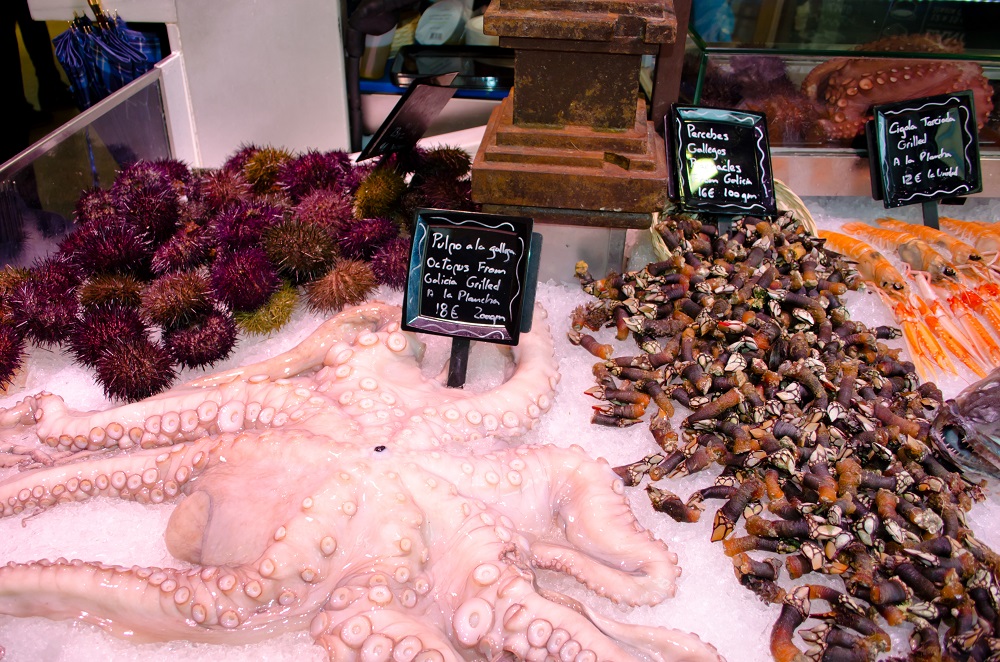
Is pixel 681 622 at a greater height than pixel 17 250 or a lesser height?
lesser

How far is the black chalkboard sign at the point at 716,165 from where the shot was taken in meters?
2.41

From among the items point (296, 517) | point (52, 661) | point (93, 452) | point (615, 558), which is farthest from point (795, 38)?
point (52, 661)

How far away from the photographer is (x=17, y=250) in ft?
7.86

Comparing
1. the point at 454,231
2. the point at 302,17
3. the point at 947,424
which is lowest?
the point at 947,424

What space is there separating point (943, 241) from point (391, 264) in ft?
6.69

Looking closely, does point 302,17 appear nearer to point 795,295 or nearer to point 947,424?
point 795,295

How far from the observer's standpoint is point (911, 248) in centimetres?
248

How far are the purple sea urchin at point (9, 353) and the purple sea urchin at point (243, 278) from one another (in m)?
0.58

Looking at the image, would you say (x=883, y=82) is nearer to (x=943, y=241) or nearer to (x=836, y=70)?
(x=836, y=70)

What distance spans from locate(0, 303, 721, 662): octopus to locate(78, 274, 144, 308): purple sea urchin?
1.24ft

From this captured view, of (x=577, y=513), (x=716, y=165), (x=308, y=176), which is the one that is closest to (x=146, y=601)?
(x=577, y=513)

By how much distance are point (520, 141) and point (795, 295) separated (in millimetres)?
994

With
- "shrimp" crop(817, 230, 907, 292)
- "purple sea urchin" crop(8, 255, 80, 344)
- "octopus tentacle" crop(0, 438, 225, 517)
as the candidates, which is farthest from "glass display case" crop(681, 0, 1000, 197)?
"purple sea urchin" crop(8, 255, 80, 344)

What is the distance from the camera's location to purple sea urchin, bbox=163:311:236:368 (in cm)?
198
